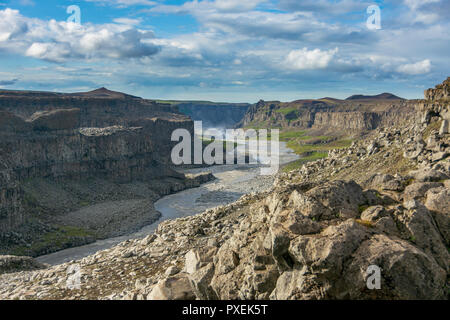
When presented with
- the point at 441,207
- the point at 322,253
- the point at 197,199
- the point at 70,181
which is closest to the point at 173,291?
the point at 322,253

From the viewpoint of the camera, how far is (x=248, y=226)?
1677 centimetres

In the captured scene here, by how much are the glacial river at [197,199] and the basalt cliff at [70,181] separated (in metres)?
2.39

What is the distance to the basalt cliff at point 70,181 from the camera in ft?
192

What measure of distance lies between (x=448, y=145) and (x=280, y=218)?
2879 centimetres

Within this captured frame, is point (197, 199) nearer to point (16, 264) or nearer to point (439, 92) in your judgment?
point (16, 264)

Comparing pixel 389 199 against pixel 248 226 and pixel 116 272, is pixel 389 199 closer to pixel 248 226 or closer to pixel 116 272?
pixel 248 226

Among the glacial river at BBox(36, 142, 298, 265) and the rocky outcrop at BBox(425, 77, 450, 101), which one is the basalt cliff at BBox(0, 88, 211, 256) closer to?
the glacial river at BBox(36, 142, 298, 265)

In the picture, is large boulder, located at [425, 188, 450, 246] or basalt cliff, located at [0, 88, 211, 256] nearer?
large boulder, located at [425, 188, 450, 246]

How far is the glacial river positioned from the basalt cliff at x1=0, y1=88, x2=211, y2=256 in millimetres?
2389

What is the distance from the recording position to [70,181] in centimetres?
8725

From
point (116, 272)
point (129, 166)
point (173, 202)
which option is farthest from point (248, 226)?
point (129, 166)

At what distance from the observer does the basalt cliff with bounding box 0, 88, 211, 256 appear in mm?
58594

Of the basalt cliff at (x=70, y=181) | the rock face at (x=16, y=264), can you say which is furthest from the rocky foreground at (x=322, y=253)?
the basalt cliff at (x=70, y=181)

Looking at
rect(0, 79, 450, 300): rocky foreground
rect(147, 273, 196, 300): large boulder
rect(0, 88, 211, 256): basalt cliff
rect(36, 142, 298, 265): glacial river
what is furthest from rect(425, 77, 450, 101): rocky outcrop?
rect(0, 88, 211, 256): basalt cliff
